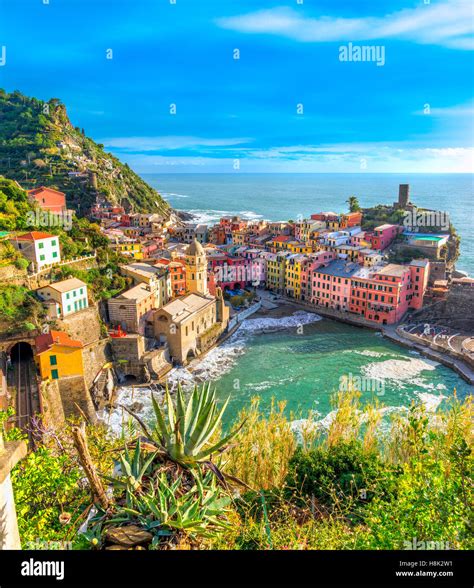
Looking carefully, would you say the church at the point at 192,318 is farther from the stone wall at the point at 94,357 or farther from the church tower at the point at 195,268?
the stone wall at the point at 94,357

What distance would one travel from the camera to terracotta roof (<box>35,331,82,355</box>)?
18.7 metres

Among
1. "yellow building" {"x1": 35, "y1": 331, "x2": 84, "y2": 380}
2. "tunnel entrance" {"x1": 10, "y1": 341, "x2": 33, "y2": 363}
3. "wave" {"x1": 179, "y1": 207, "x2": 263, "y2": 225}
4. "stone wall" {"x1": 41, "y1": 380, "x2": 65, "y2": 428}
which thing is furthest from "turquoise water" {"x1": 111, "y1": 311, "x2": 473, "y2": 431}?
"wave" {"x1": 179, "y1": 207, "x2": 263, "y2": 225}

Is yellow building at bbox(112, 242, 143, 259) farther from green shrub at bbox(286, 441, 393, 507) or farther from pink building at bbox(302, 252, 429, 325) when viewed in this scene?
green shrub at bbox(286, 441, 393, 507)

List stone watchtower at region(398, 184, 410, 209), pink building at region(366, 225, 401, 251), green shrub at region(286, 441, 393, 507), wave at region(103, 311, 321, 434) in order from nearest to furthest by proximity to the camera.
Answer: green shrub at region(286, 441, 393, 507), wave at region(103, 311, 321, 434), pink building at region(366, 225, 401, 251), stone watchtower at region(398, 184, 410, 209)

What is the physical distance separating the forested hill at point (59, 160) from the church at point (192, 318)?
24.2m

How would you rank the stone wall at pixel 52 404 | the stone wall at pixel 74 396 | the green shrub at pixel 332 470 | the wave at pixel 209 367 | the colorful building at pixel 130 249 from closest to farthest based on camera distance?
1. the green shrub at pixel 332 470
2. the stone wall at pixel 52 404
3. the stone wall at pixel 74 396
4. the wave at pixel 209 367
5. the colorful building at pixel 130 249

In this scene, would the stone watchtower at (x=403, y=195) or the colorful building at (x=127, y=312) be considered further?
the stone watchtower at (x=403, y=195)

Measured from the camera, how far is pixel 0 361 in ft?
62.3

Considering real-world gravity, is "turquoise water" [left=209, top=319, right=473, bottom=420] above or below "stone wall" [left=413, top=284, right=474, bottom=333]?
below

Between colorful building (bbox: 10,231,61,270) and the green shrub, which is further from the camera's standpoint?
colorful building (bbox: 10,231,61,270)

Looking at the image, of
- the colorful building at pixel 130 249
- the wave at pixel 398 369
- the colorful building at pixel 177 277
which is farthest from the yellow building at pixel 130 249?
the wave at pixel 398 369

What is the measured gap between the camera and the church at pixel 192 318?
26.0 metres
